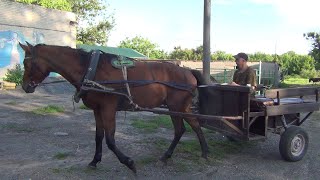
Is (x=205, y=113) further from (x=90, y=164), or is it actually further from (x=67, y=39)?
(x=67, y=39)

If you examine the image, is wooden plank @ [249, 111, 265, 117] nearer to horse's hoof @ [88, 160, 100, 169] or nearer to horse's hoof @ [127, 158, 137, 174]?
horse's hoof @ [127, 158, 137, 174]

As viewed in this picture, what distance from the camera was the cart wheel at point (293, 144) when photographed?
21.7 ft

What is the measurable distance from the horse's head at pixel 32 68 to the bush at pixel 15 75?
15206 millimetres

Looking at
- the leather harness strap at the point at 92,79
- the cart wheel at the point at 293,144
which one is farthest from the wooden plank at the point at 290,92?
the leather harness strap at the point at 92,79

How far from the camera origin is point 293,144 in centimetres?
678

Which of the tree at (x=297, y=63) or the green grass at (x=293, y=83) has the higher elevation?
the tree at (x=297, y=63)

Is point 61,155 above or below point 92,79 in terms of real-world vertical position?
below

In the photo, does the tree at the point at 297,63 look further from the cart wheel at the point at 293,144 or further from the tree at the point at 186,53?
the cart wheel at the point at 293,144

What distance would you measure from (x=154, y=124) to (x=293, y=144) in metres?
3.93

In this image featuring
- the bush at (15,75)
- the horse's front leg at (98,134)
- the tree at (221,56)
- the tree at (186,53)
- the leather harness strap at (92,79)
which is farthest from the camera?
the tree at (186,53)

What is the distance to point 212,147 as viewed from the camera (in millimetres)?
7520

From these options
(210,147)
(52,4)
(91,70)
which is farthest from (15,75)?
(91,70)

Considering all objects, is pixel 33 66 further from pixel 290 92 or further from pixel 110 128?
pixel 290 92

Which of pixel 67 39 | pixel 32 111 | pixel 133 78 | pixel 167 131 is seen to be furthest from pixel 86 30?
pixel 133 78
